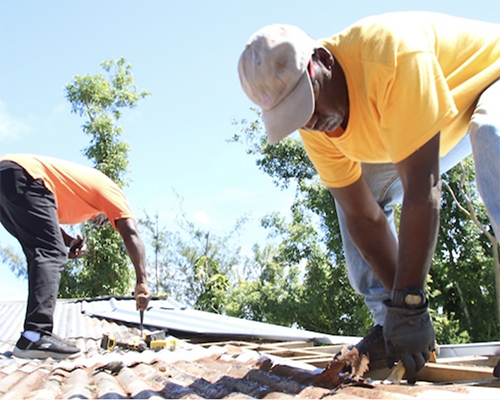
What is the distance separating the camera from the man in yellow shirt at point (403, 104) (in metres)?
1.54

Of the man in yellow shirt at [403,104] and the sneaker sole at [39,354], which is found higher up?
the man in yellow shirt at [403,104]

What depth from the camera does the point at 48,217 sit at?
2.97 meters

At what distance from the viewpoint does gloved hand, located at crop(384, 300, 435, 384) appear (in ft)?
5.02

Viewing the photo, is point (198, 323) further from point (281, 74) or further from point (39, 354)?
point (281, 74)

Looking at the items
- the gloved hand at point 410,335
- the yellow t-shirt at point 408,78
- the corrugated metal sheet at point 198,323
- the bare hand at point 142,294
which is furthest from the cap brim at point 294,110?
the corrugated metal sheet at point 198,323

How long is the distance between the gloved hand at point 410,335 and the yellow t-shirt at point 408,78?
0.46 metres

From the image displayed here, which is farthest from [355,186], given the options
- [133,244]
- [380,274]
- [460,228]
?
[460,228]

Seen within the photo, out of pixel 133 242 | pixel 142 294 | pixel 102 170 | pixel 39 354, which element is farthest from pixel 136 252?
pixel 102 170

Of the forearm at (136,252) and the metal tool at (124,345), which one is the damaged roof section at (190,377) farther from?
the forearm at (136,252)

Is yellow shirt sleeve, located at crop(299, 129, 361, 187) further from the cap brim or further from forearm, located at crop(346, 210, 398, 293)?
the cap brim

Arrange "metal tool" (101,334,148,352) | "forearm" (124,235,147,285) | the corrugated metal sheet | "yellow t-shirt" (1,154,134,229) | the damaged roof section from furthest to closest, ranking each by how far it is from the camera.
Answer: the corrugated metal sheet → "forearm" (124,235,147,285) → "yellow t-shirt" (1,154,134,229) → "metal tool" (101,334,148,352) → the damaged roof section

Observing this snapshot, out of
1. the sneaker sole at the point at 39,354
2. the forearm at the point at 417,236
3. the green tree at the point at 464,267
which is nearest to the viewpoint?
the forearm at the point at 417,236

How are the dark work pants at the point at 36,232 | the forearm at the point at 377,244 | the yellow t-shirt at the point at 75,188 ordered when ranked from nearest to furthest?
the forearm at the point at 377,244, the dark work pants at the point at 36,232, the yellow t-shirt at the point at 75,188

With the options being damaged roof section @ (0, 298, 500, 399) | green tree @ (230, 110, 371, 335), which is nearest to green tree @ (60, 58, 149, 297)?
green tree @ (230, 110, 371, 335)
